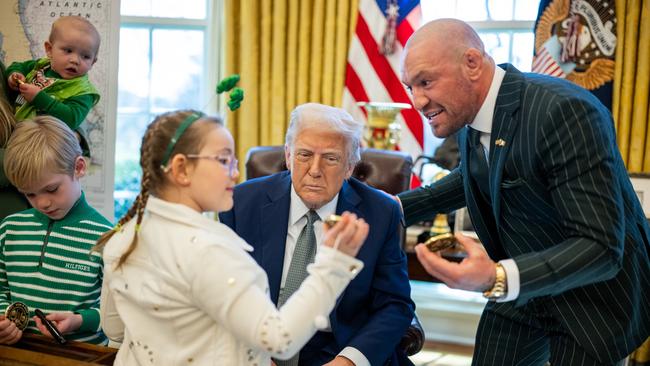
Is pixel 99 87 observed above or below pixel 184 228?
above

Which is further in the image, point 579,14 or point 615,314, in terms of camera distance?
point 579,14

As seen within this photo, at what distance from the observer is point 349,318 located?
2242 millimetres

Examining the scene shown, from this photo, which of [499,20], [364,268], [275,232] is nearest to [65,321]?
[275,232]

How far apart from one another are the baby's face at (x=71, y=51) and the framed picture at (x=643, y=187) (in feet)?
10.1

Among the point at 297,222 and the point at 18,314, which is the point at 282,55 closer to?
the point at 297,222

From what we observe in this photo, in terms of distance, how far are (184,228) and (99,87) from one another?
1872 mm

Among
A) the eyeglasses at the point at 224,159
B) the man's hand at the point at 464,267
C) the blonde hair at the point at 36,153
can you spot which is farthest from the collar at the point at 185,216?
the blonde hair at the point at 36,153

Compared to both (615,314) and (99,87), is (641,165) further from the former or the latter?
(99,87)

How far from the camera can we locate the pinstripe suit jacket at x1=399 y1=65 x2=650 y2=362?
1686 mm

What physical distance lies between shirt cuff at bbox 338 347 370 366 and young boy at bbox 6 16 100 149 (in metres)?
1.41

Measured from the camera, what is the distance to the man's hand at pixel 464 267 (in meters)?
1.59

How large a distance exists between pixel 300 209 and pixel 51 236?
0.79 m

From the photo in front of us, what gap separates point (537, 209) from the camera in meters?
1.89

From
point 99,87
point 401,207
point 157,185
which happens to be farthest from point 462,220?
point 157,185
